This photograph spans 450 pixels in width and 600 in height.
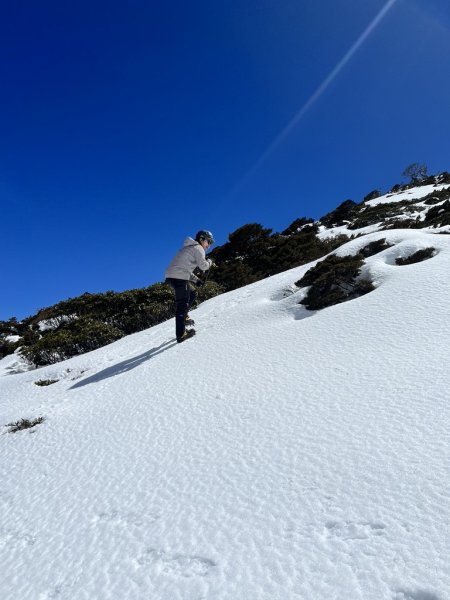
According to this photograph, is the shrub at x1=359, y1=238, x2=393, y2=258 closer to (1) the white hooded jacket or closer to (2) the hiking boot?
(1) the white hooded jacket

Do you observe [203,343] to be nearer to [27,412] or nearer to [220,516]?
[27,412]

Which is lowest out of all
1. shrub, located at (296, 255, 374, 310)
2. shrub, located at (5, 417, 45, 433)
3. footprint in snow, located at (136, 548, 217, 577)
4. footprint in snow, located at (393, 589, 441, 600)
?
footprint in snow, located at (393, 589, 441, 600)

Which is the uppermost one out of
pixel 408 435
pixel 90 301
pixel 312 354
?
pixel 90 301

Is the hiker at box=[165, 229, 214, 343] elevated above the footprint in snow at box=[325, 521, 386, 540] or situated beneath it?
elevated above

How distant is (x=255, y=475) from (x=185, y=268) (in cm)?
498

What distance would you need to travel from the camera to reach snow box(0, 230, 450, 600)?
174 centimetres

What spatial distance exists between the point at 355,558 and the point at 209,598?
71 cm

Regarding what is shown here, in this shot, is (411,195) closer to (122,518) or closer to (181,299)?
(181,299)

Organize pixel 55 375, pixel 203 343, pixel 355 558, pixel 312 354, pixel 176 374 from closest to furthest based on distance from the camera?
pixel 355 558 → pixel 312 354 → pixel 176 374 → pixel 203 343 → pixel 55 375

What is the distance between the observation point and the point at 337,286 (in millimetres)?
7082

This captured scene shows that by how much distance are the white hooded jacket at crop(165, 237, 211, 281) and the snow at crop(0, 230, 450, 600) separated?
2173 millimetres

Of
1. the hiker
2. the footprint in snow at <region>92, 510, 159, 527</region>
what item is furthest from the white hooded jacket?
the footprint in snow at <region>92, 510, 159, 527</region>

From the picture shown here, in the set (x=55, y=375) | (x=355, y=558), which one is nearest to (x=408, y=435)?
(x=355, y=558)

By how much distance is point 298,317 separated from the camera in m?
6.41
